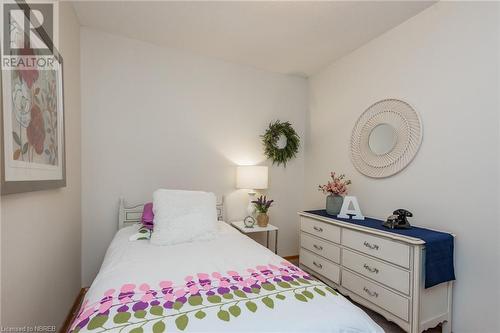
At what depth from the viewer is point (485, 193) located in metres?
1.68

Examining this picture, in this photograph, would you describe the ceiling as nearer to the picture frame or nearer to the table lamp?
the picture frame

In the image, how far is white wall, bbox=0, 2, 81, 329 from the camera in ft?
3.60

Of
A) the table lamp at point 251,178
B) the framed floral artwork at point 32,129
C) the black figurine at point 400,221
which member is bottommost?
the black figurine at point 400,221

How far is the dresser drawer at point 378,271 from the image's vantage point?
172 cm

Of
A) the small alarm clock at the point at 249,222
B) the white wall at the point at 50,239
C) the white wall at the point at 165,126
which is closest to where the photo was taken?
the white wall at the point at 50,239

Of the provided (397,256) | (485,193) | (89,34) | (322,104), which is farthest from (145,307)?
(322,104)

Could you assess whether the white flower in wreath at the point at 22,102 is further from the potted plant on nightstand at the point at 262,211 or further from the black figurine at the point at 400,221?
the black figurine at the point at 400,221

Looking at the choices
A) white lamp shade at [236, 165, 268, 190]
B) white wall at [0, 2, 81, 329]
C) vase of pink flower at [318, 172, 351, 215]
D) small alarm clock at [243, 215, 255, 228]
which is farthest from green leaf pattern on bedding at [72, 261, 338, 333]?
white lamp shade at [236, 165, 268, 190]

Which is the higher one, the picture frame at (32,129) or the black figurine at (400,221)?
the picture frame at (32,129)

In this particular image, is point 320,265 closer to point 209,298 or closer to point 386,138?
point 386,138

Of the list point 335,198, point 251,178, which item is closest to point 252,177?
point 251,178

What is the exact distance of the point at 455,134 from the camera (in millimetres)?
1853

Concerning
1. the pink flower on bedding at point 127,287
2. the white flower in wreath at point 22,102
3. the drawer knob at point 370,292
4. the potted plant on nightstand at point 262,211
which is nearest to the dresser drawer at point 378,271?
the drawer knob at point 370,292

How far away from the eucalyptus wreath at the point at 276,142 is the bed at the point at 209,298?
1.78 metres
